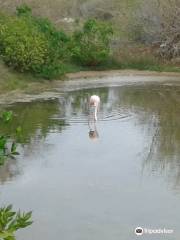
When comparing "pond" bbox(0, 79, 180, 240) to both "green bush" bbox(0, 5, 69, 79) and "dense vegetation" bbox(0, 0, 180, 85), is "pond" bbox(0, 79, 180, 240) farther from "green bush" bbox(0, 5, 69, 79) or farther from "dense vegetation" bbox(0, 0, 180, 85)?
"dense vegetation" bbox(0, 0, 180, 85)

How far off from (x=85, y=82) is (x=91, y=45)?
348 centimetres

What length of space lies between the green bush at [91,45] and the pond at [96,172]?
30.7 feet

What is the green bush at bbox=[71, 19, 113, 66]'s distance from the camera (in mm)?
31156

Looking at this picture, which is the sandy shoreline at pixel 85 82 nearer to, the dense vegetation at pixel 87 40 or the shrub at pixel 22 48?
the dense vegetation at pixel 87 40

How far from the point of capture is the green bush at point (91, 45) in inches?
1227

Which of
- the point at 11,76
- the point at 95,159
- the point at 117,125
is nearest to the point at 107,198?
the point at 95,159

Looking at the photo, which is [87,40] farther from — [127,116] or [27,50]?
[127,116]

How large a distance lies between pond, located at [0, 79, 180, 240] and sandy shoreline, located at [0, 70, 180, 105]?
1664 millimetres

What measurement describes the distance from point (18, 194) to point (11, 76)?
49.9 feet

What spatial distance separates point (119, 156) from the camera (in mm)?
14680

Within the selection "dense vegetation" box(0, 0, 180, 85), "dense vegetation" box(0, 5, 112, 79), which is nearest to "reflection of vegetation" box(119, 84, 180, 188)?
"dense vegetation" box(0, 5, 112, 79)

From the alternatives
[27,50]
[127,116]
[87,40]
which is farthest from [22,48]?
[127,116]

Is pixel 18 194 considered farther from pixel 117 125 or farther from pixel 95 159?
pixel 117 125

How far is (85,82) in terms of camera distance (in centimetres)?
2850
